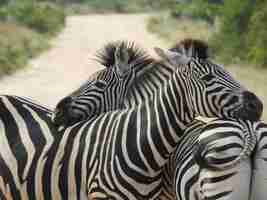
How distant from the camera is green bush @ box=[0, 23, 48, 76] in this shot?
62.5 ft

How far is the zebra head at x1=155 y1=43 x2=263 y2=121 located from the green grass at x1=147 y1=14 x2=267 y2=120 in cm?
362

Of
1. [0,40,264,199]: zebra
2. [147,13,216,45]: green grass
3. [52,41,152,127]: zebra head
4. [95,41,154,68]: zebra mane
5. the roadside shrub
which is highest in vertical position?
[95,41,154,68]: zebra mane

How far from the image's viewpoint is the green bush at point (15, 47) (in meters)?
19.1

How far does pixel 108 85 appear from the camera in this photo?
15.8 ft

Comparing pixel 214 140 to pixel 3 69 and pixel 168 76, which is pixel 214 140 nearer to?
pixel 168 76

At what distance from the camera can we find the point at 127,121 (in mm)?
4164

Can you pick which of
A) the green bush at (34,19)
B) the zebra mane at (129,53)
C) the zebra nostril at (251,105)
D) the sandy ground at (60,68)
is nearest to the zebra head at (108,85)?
the zebra mane at (129,53)

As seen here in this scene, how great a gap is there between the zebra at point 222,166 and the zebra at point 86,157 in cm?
27

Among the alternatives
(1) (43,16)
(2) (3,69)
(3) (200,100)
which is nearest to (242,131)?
(3) (200,100)

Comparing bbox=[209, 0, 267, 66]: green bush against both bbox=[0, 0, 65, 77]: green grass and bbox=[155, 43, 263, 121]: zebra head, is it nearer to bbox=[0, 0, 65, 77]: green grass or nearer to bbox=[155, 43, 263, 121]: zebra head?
bbox=[0, 0, 65, 77]: green grass

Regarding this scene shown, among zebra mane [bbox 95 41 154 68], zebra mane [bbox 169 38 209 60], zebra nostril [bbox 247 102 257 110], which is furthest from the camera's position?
zebra mane [bbox 95 41 154 68]

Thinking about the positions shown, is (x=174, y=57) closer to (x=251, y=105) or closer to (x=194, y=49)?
(x=194, y=49)

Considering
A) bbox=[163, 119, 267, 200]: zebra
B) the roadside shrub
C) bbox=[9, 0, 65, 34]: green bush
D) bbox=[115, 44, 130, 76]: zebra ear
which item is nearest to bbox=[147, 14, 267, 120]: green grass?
the roadside shrub

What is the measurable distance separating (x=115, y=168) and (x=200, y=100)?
0.74 metres
